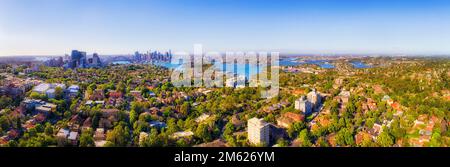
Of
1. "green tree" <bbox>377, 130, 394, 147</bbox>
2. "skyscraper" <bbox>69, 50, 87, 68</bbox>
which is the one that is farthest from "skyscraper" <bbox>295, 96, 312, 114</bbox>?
"skyscraper" <bbox>69, 50, 87, 68</bbox>

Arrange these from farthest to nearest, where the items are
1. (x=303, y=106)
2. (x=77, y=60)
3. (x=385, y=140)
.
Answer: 1. (x=77, y=60)
2. (x=303, y=106)
3. (x=385, y=140)

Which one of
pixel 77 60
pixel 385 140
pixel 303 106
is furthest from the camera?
pixel 77 60

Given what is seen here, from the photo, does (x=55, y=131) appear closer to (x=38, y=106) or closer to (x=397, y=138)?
(x=38, y=106)

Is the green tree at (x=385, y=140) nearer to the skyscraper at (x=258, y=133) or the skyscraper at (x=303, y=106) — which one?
the skyscraper at (x=258, y=133)

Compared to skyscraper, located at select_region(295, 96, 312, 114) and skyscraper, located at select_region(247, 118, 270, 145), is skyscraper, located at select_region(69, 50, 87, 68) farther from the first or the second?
skyscraper, located at select_region(247, 118, 270, 145)

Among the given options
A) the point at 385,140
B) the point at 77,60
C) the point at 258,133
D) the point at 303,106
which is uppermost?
the point at 77,60

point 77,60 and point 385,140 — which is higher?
point 77,60

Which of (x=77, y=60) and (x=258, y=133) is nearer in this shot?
(x=258, y=133)

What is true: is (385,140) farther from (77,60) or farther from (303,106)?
(77,60)

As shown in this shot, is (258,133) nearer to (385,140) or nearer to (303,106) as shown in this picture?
(385,140)

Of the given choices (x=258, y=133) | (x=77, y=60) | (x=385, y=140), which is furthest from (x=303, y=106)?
(x=77, y=60)

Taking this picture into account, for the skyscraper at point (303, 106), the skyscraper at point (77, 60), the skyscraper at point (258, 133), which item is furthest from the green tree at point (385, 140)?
the skyscraper at point (77, 60)
